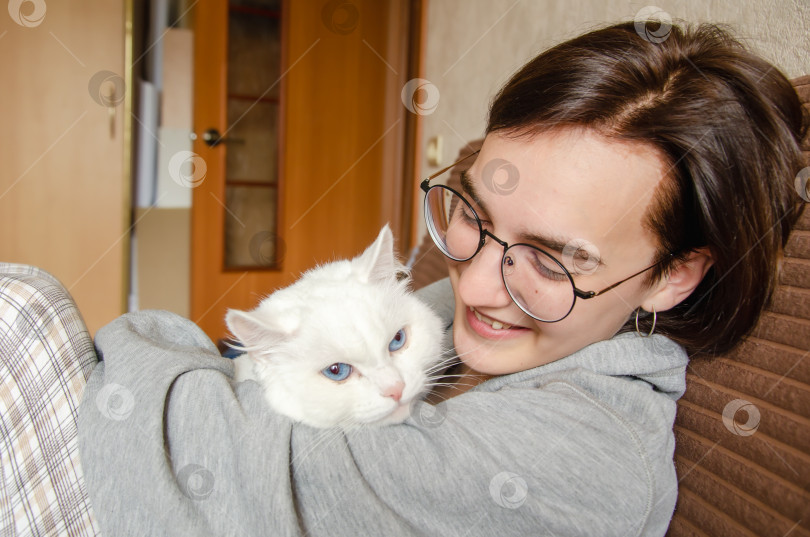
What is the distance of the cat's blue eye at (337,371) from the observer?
1.01 metres

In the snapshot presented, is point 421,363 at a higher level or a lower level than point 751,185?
lower

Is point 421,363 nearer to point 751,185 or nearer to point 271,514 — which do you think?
point 271,514

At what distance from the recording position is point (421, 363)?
1115 mm

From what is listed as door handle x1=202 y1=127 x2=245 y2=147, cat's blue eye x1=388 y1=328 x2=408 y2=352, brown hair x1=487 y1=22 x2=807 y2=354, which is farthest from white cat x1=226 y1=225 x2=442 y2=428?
door handle x1=202 y1=127 x2=245 y2=147

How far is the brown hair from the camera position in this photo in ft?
2.70

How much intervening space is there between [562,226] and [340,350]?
0.47 meters

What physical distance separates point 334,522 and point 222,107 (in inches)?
138

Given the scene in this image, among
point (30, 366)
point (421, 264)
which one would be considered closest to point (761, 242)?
point (30, 366)

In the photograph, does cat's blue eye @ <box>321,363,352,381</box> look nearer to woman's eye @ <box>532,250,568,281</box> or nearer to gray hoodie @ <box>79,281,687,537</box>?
gray hoodie @ <box>79,281,687,537</box>

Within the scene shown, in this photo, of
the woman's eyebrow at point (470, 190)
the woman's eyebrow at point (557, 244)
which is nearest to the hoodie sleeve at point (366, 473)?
the woman's eyebrow at point (557, 244)

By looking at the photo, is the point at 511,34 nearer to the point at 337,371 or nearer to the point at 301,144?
the point at 337,371

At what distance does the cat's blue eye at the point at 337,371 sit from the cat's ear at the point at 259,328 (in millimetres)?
101

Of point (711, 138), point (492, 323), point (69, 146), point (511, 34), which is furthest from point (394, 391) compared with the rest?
point (69, 146)

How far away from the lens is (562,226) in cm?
85
